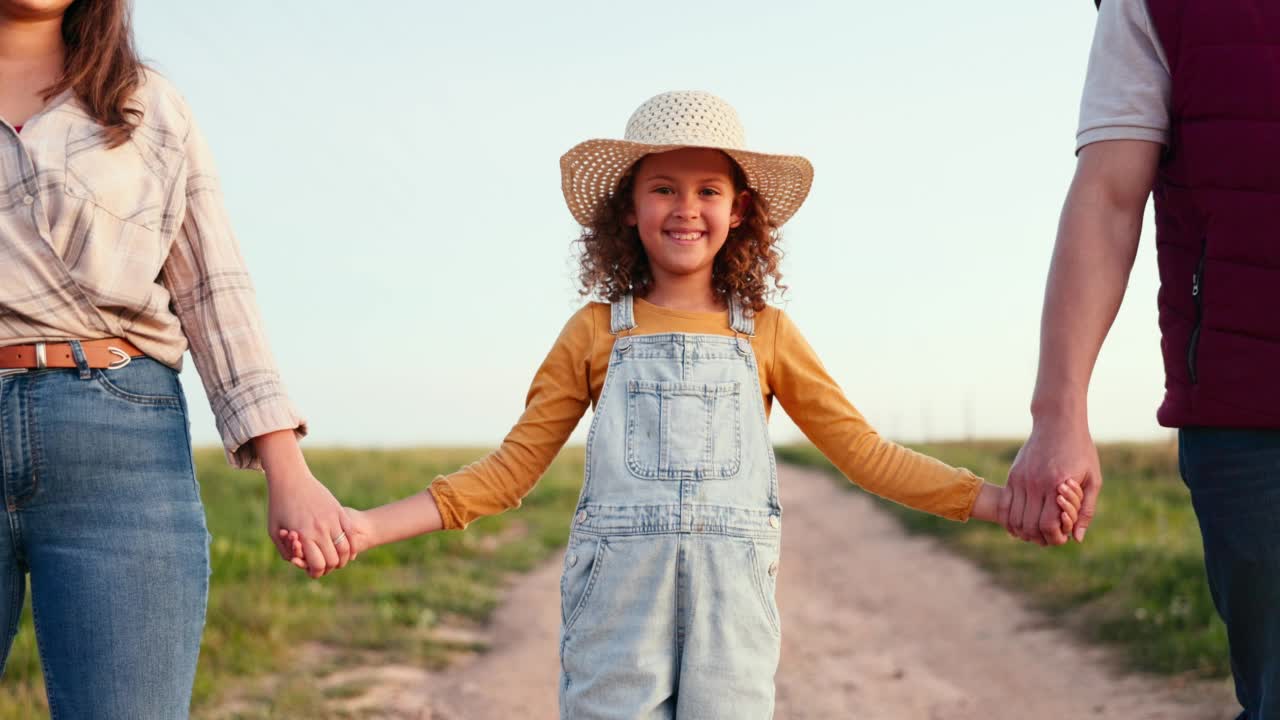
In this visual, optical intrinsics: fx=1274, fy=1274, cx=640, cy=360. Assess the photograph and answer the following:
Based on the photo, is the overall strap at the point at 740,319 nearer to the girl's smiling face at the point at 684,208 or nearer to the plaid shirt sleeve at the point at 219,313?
the girl's smiling face at the point at 684,208

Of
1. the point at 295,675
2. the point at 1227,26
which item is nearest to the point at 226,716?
the point at 295,675

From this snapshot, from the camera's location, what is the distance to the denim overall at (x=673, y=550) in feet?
10.5

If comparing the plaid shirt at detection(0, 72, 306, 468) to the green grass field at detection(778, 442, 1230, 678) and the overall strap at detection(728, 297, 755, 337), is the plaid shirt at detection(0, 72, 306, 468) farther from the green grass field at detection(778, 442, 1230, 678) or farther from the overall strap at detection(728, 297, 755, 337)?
the green grass field at detection(778, 442, 1230, 678)

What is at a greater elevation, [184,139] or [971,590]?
[184,139]

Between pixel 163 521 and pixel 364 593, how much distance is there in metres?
6.58

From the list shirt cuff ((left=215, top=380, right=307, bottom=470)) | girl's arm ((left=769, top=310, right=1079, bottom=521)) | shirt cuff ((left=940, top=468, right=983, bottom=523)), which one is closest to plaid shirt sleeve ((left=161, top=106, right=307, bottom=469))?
shirt cuff ((left=215, top=380, right=307, bottom=470))

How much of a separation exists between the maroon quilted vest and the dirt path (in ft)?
13.2

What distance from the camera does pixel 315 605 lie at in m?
8.56

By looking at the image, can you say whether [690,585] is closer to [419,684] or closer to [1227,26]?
[1227,26]

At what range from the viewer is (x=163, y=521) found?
107 inches

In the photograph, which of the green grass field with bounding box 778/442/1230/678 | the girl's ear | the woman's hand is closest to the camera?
the woman's hand

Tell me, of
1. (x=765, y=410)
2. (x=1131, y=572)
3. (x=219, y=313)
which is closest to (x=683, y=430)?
(x=765, y=410)

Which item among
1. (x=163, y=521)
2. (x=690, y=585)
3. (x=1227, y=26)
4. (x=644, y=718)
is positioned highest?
(x=1227, y=26)

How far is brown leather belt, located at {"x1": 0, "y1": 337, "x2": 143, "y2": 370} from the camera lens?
2.68 metres
